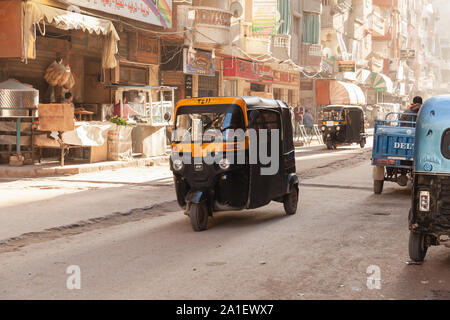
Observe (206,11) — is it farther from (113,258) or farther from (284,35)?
(113,258)

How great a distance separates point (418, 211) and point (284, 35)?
2964 cm

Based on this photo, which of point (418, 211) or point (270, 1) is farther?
point (270, 1)

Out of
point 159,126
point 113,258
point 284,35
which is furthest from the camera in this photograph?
point 284,35

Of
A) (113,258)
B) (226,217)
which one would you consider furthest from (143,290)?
(226,217)

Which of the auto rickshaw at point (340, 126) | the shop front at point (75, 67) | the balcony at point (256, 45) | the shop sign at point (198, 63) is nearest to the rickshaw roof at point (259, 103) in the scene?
the shop front at point (75, 67)

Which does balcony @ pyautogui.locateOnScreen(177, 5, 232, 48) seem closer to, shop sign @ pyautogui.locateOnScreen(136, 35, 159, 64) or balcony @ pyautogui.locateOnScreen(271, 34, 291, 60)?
shop sign @ pyautogui.locateOnScreen(136, 35, 159, 64)

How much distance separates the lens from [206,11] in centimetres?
2680

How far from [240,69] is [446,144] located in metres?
27.0

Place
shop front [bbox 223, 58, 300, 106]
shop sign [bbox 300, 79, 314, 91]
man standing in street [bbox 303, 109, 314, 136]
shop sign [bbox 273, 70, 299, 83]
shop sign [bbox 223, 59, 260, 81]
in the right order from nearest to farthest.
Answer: shop sign [bbox 223, 59, 260, 81] < shop front [bbox 223, 58, 300, 106] < man standing in street [bbox 303, 109, 314, 136] < shop sign [bbox 273, 70, 299, 83] < shop sign [bbox 300, 79, 314, 91]

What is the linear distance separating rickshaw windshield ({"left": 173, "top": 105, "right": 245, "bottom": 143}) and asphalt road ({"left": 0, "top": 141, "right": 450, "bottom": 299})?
1.30 m

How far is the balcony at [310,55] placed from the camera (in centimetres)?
4181

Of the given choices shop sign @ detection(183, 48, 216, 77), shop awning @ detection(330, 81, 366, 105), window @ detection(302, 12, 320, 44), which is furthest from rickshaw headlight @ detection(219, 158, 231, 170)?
shop awning @ detection(330, 81, 366, 105)

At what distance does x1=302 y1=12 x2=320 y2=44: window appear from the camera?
4234 centimetres

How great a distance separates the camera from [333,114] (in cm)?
2953
